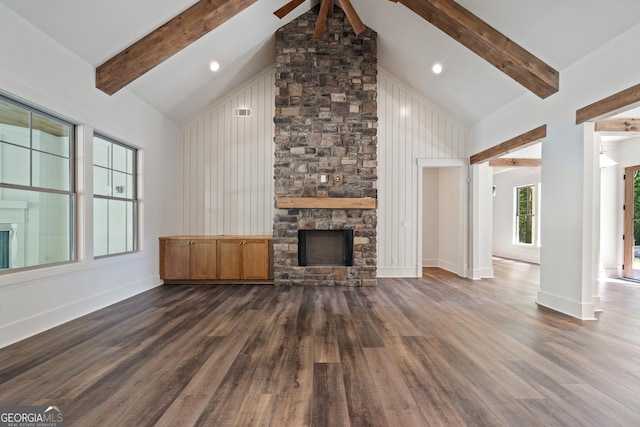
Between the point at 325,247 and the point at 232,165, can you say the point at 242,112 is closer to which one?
the point at 232,165

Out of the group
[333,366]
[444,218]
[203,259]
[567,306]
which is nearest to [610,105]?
[567,306]

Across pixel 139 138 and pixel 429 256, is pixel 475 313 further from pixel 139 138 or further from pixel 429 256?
pixel 139 138

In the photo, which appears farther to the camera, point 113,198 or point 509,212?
point 509,212

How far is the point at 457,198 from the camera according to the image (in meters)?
6.84

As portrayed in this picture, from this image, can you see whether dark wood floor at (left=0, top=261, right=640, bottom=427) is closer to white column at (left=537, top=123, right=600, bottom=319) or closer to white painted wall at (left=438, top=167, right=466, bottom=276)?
white column at (left=537, top=123, right=600, bottom=319)

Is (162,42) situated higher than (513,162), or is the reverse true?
(162,42)

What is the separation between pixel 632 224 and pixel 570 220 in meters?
4.21

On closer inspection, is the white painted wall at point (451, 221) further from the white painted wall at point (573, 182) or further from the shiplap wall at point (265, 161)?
the white painted wall at point (573, 182)

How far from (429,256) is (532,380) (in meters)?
5.61

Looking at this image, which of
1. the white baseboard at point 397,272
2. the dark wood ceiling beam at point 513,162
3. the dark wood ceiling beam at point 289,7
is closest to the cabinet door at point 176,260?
the white baseboard at point 397,272

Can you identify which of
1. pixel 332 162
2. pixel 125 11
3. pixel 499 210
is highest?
pixel 125 11

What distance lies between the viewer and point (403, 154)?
653cm

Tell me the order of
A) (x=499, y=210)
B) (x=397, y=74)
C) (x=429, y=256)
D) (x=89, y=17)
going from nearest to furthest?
(x=89, y=17) → (x=397, y=74) → (x=429, y=256) → (x=499, y=210)

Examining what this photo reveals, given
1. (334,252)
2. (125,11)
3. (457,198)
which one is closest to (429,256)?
(457,198)
